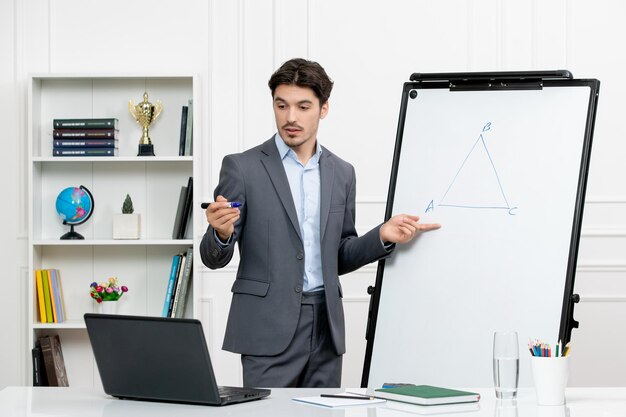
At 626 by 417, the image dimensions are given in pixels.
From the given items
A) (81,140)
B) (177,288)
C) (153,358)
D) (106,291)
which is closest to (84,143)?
(81,140)

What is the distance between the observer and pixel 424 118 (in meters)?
2.68

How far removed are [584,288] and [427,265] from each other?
5.95 ft

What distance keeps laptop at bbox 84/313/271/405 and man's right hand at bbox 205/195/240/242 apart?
61 cm

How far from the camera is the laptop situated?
5.41ft

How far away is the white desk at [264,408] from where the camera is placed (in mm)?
1627

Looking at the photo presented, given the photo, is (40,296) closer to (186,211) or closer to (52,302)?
(52,302)

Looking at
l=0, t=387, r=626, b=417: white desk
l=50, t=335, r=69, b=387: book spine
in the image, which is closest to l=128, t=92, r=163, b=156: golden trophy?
l=50, t=335, r=69, b=387: book spine

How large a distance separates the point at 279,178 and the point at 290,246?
0.22 m

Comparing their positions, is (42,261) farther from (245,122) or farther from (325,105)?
(325,105)

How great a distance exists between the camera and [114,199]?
4.21m

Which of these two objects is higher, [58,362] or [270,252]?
[270,252]

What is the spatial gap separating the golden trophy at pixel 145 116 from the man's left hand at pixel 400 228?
1.90 m

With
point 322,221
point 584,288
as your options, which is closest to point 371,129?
point 584,288

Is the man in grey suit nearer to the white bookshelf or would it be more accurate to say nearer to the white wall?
the white wall
